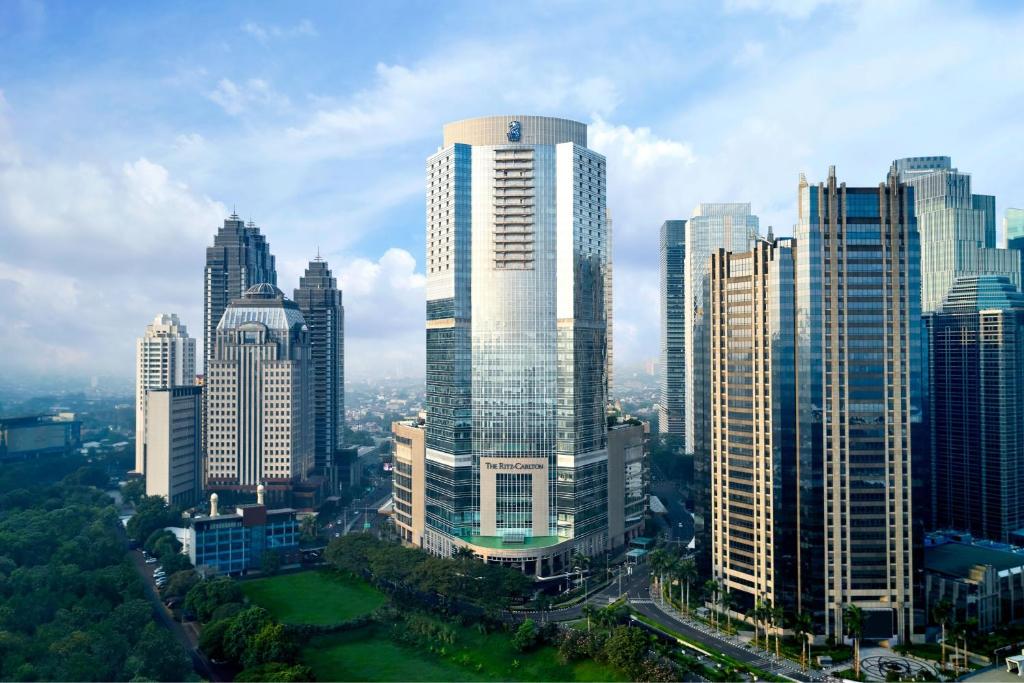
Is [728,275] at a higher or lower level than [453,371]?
higher

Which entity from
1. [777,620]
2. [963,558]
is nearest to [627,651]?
[777,620]

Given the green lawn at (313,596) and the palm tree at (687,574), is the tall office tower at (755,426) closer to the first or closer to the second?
the palm tree at (687,574)

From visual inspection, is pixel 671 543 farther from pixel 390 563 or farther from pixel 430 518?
pixel 390 563

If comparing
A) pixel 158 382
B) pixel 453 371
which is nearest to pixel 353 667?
pixel 453 371

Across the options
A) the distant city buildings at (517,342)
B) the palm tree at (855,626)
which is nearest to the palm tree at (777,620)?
the palm tree at (855,626)

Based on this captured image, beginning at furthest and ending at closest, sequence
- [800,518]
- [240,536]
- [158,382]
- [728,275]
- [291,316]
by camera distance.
→ 1. [158,382]
2. [291,316]
3. [240,536]
4. [728,275]
5. [800,518]
